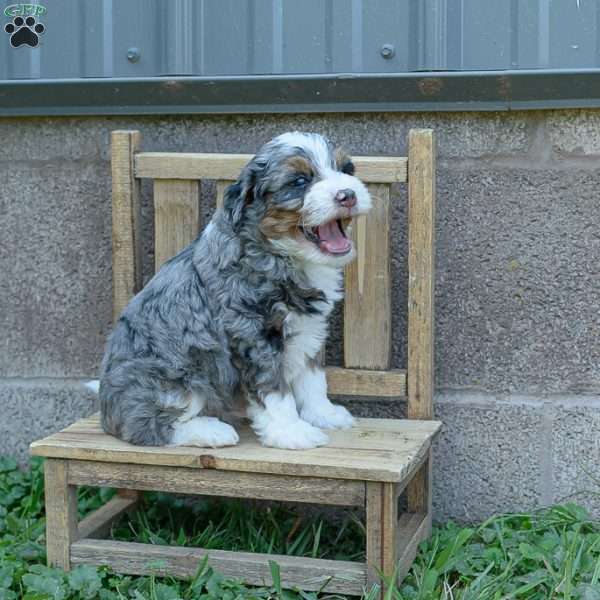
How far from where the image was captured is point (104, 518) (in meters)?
3.73

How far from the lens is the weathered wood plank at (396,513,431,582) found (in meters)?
3.26

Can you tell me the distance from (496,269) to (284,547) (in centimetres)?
127

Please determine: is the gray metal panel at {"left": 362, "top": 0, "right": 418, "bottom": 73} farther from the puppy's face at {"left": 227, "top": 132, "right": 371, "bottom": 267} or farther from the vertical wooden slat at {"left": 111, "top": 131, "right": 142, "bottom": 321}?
the vertical wooden slat at {"left": 111, "top": 131, "right": 142, "bottom": 321}

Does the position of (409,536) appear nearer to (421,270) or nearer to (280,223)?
(421,270)

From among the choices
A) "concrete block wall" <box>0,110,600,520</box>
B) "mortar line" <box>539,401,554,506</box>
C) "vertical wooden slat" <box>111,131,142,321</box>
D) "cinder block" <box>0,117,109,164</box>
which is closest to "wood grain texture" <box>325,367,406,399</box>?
"concrete block wall" <box>0,110,600,520</box>

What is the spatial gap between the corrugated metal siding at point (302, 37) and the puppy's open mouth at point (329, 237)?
800 mm

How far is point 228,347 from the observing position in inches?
127

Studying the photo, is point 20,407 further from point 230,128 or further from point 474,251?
point 474,251

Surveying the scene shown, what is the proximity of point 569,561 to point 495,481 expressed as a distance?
60cm

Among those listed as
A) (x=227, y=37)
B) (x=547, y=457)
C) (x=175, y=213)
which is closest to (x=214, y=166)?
(x=175, y=213)

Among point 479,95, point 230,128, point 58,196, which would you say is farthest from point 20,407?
point 479,95

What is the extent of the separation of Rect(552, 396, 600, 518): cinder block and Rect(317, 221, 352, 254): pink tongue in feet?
3.70

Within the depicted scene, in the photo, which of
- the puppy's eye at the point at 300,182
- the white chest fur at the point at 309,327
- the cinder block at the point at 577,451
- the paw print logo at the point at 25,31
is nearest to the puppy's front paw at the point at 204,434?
the white chest fur at the point at 309,327

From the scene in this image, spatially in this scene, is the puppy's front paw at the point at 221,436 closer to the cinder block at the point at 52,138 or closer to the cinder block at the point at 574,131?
the cinder block at the point at 52,138
